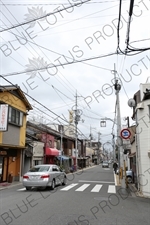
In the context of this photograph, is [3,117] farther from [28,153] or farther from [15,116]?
[28,153]

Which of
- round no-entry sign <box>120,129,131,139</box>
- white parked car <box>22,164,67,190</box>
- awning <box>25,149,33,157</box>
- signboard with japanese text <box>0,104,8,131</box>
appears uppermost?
signboard with japanese text <box>0,104,8,131</box>

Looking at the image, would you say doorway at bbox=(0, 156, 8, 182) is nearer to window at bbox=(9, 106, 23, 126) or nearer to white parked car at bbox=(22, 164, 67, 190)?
window at bbox=(9, 106, 23, 126)

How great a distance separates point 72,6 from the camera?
6.77m

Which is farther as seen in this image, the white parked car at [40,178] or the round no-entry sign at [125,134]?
the round no-entry sign at [125,134]

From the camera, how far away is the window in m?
17.8

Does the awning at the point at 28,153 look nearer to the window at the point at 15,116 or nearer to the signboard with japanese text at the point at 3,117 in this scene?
the window at the point at 15,116

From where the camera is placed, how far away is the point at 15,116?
60.8 ft

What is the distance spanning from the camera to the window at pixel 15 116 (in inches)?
700

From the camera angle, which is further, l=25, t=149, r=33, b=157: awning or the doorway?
l=25, t=149, r=33, b=157: awning

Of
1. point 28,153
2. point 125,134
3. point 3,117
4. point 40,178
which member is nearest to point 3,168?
point 28,153

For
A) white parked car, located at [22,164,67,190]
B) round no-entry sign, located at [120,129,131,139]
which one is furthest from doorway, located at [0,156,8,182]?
round no-entry sign, located at [120,129,131,139]

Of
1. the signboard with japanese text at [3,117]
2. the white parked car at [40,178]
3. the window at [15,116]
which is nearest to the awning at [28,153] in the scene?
the window at [15,116]

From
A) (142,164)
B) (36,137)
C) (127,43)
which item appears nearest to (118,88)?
(142,164)

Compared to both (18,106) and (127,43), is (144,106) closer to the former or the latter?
(127,43)
